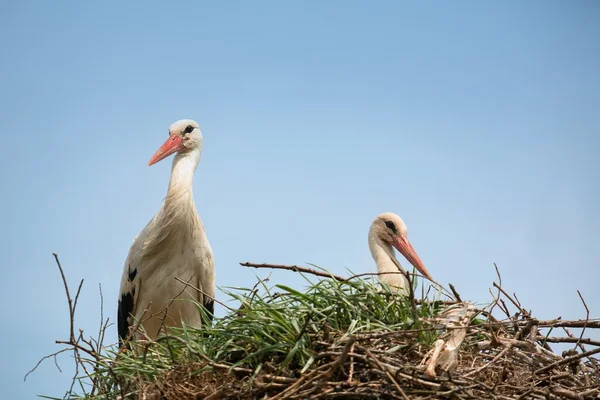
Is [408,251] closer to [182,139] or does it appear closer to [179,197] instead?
[179,197]

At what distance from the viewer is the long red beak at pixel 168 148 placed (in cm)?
592

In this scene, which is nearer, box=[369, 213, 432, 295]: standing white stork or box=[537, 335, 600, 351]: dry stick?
box=[537, 335, 600, 351]: dry stick

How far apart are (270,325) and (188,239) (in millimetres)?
2559

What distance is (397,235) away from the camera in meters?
6.04

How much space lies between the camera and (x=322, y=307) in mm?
3484

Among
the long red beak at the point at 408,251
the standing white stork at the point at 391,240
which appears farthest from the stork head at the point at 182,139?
the long red beak at the point at 408,251

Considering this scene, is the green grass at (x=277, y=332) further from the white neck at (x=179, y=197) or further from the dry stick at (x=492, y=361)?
the white neck at (x=179, y=197)

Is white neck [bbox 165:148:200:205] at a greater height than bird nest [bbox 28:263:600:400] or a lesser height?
greater

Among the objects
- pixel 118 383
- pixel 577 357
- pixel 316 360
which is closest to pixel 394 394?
pixel 316 360

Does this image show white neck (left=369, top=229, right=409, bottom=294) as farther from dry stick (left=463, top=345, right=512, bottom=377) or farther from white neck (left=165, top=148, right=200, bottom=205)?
dry stick (left=463, top=345, right=512, bottom=377)

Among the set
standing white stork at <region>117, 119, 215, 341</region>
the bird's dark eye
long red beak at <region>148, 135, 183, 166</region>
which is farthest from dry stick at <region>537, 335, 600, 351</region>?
long red beak at <region>148, 135, 183, 166</region>

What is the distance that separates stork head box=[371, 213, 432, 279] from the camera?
6.03 meters

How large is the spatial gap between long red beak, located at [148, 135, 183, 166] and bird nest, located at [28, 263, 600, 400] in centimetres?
234

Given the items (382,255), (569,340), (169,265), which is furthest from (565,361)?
(169,265)
